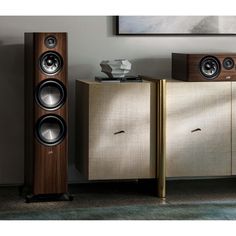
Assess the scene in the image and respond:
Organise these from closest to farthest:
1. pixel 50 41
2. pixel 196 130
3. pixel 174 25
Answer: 1. pixel 50 41
2. pixel 196 130
3. pixel 174 25

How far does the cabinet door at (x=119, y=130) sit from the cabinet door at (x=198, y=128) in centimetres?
16

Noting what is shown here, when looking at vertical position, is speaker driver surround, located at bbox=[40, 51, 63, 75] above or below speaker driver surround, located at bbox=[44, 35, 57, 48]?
below

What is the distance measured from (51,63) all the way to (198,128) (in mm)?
988

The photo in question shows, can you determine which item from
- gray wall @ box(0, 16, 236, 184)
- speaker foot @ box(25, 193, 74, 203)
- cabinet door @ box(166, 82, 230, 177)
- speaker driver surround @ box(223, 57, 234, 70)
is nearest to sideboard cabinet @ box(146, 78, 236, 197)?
cabinet door @ box(166, 82, 230, 177)

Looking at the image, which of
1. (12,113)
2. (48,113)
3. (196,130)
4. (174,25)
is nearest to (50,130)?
(48,113)

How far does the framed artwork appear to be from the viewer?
346 cm

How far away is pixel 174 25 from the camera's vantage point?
350 centimetres

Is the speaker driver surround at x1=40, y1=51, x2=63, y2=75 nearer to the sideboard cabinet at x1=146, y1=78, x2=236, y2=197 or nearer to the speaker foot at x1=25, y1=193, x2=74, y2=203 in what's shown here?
the sideboard cabinet at x1=146, y1=78, x2=236, y2=197

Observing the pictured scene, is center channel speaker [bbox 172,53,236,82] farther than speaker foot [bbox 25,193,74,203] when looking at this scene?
Yes

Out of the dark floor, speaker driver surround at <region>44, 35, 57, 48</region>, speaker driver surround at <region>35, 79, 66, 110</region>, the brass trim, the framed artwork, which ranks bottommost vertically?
the dark floor

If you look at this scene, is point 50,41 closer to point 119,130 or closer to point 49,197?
point 119,130

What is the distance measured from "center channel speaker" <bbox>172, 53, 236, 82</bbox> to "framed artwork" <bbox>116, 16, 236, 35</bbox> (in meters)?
0.37
